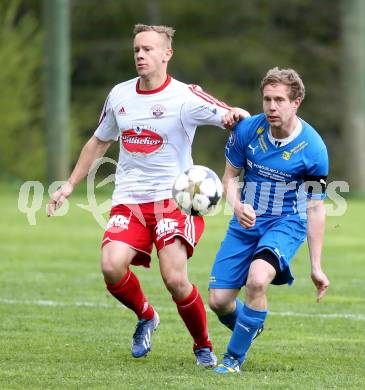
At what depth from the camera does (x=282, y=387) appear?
6.12 m

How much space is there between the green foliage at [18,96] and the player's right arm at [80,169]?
25855 millimetres

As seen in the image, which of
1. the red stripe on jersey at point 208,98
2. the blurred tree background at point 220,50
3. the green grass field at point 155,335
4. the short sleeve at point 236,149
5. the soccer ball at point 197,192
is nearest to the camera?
the green grass field at point 155,335

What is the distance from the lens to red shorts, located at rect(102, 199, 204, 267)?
7016 millimetres

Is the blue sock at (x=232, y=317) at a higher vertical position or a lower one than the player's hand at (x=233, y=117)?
lower

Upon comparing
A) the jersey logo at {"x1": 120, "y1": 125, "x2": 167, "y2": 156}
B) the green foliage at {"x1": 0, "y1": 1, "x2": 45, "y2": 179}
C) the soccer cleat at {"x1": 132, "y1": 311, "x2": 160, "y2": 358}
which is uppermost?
the jersey logo at {"x1": 120, "y1": 125, "x2": 167, "y2": 156}

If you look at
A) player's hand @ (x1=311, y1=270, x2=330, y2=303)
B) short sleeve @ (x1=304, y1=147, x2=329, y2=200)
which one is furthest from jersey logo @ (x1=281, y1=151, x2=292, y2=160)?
player's hand @ (x1=311, y1=270, x2=330, y2=303)

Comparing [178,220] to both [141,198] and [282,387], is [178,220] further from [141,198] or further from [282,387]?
[282,387]

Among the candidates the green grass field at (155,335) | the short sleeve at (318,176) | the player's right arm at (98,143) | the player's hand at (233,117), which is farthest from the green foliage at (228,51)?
the short sleeve at (318,176)

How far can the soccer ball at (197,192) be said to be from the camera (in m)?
6.69

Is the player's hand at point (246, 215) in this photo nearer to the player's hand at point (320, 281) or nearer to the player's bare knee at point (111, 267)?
the player's hand at point (320, 281)

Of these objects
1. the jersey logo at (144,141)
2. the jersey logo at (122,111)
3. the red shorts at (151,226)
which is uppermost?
the jersey logo at (122,111)

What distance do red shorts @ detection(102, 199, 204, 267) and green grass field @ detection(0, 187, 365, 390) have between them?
73 centimetres

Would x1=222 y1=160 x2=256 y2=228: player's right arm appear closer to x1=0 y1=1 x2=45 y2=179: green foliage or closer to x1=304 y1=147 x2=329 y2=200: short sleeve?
x1=304 y1=147 x2=329 y2=200: short sleeve

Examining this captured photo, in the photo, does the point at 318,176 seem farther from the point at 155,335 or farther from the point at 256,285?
the point at 155,335
